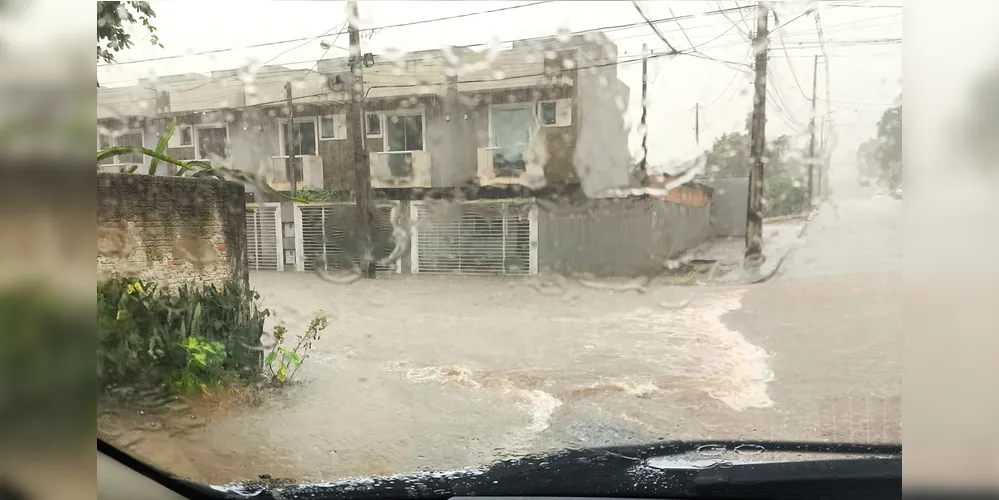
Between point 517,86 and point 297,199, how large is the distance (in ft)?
3.56

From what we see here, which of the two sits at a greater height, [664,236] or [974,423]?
[664,236]

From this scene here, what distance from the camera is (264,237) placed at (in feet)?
7.51

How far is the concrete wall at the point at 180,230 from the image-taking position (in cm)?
221

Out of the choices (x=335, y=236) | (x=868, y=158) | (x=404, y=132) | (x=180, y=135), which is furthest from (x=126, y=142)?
(x=868, y=158)

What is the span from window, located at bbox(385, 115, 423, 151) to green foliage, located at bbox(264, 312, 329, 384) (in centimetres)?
82

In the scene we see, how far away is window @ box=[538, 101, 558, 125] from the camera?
2.18 m

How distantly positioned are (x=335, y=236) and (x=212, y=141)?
70 centimetres

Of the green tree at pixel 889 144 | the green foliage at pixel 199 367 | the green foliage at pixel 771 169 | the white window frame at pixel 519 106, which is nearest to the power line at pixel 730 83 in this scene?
the green foliage at pixel 771 169

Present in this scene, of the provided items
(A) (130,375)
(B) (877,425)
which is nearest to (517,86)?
(B) (877,425)

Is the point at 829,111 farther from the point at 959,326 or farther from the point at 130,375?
the point at 130,375

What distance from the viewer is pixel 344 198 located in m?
2.28

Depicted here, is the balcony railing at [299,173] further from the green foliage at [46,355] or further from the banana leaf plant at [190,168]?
the green foliage at [46,355]

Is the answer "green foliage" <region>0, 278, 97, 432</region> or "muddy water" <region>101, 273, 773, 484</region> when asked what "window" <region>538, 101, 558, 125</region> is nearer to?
"muddy water" <region>101, 273, 773, 484</region>

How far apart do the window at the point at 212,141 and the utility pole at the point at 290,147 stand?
28cm
